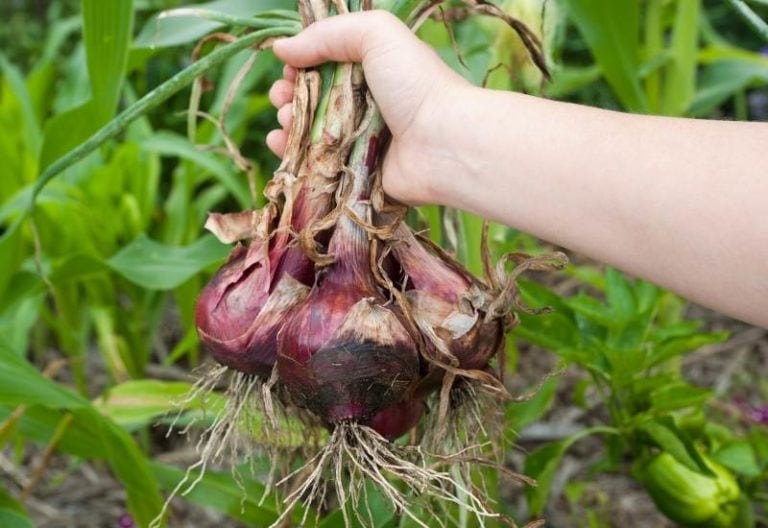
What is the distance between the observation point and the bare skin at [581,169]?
0.55 m

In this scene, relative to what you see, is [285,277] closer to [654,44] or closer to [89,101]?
[89,101]

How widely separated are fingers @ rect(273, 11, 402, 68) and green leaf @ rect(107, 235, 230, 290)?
0.38 metres

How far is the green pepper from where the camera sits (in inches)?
38.2

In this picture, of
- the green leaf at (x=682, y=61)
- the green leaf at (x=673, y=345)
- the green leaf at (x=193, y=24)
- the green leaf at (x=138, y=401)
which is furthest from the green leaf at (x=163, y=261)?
the green leaf at (x=682, y=61)

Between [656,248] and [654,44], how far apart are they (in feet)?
3.45

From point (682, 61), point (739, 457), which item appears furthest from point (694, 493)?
point (682, 61)

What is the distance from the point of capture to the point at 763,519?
3.64 feet

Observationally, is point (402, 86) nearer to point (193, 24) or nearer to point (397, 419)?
point (397, 419)

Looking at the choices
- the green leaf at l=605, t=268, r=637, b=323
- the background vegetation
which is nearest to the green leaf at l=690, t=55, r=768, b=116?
the background vegetation

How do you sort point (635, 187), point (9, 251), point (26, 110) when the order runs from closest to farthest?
point (635, 187) < point (9, 251) < point (26, 110)

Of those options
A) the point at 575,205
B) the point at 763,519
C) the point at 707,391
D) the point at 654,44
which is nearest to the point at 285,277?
the point at 575,205

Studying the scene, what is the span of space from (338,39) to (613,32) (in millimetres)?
484

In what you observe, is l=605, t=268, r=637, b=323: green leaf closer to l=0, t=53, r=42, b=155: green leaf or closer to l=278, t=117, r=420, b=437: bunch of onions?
l=278, t=117, r=420, b=437: bunch of onions

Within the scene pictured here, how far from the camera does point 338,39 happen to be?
2.24 ft
